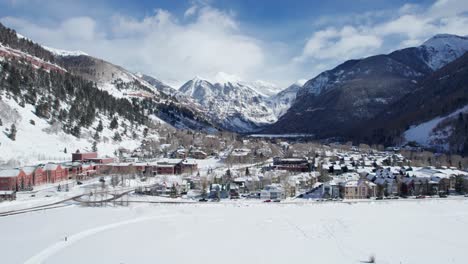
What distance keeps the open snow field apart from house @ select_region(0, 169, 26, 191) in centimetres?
1730

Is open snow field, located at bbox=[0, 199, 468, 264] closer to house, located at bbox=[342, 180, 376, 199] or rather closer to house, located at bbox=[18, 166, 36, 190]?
house, located at bbox=[342, 180, 376, 199]

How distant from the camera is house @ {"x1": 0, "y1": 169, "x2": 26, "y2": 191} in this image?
189ft

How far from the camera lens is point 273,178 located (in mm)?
71000

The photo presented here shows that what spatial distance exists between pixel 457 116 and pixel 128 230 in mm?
148508

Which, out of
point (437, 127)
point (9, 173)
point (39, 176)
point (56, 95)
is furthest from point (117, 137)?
point (437, 127)

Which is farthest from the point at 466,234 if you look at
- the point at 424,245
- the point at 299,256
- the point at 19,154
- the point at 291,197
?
the point at 19,154

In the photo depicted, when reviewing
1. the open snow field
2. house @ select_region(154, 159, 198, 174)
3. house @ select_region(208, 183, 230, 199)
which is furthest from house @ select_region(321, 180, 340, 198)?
house @ select_region(154, 159, 198, 174)

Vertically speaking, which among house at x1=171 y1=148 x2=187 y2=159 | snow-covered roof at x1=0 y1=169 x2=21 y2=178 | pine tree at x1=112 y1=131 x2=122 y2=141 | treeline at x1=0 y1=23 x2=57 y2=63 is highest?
treeline at x1=0 y1=23 x2=57 y2=63

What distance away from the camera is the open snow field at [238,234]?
29.2 meters

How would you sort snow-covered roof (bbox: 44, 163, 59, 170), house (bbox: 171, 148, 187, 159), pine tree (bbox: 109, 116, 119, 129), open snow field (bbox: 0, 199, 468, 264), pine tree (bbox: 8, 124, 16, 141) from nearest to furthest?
open snow field (bbox: 0, 199, 468, 264)
snow-covered roof (bbox: 44, 163, 59, 170)
pine tree (bbox: 8, 124, 16, 141)
house (bbox: 171, 148, 187, 159)
pine tree (bbox: 109, 116, 119, 129)

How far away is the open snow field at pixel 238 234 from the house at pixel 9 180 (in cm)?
1730

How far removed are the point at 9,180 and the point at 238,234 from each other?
4377cm

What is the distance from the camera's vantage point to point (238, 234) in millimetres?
36094

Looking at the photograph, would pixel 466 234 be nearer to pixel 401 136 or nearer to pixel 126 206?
pixel 126 206
